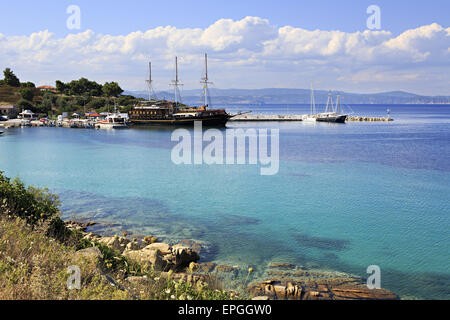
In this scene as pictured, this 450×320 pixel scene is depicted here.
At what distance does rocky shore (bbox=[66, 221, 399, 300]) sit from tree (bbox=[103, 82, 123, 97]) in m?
91.0

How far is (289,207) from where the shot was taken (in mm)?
16500

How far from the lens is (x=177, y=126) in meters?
Result: 68.7

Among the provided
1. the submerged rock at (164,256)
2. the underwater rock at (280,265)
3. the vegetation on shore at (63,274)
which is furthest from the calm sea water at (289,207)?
the vegetation on shore at (63,274)

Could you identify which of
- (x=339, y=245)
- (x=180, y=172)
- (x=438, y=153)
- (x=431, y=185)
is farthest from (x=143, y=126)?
(x=339, y=245)

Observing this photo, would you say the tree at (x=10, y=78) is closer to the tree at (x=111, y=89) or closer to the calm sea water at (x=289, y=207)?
the tree at (x=111, y=89)

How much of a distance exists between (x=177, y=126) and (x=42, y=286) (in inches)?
2559

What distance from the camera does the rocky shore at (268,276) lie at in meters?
8.38

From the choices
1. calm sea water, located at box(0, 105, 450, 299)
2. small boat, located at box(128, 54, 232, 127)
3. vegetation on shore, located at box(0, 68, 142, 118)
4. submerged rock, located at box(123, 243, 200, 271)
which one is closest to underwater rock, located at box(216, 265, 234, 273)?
calm sea water, located at box(0, 105, 450, 299)

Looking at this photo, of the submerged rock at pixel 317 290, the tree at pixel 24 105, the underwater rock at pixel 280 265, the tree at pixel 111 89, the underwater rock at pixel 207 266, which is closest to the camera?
the submerged rock at pixel 317 290

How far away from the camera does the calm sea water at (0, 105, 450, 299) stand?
1088cm

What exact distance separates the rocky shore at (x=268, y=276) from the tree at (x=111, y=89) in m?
91.0
